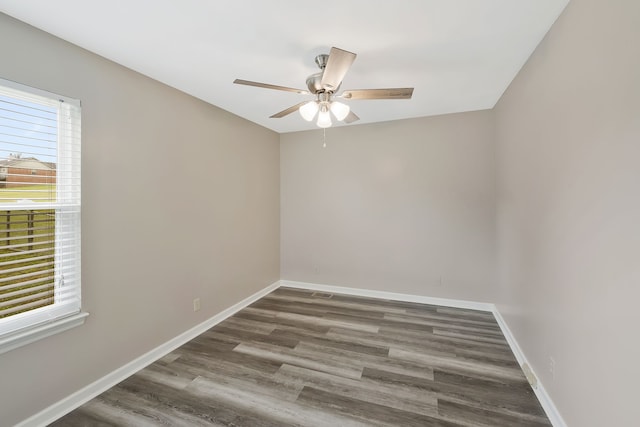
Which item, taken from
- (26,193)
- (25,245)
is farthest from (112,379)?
(26,193)

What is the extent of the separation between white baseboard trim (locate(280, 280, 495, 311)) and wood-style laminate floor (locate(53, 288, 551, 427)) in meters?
0.28

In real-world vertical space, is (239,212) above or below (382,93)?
below

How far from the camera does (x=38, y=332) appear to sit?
5.50 ft

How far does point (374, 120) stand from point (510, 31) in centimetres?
204

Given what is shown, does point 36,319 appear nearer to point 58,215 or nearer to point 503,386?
point 58,215

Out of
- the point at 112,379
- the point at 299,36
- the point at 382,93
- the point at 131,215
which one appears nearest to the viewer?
the point at 299,36

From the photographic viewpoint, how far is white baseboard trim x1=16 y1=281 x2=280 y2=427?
1730mm

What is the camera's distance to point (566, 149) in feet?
5.08

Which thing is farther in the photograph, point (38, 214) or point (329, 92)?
point (329, 92)

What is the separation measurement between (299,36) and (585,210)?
6.38ft

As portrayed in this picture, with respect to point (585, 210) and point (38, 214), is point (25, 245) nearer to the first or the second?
point (38, 214)

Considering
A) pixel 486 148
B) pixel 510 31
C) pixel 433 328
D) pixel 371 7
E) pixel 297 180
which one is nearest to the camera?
pixel 371 7

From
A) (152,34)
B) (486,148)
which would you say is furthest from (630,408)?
(152,34)

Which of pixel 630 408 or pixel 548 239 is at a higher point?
pixel 548 239
